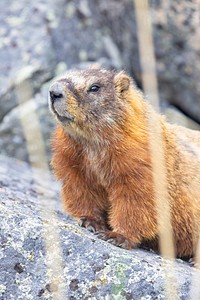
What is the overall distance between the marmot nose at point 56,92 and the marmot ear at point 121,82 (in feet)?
2.22

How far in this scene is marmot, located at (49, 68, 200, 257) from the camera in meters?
6.35

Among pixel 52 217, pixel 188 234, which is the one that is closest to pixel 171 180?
pixel 188 234

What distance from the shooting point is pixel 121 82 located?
6.88 metres

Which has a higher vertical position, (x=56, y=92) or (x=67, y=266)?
(x=56, y=92)

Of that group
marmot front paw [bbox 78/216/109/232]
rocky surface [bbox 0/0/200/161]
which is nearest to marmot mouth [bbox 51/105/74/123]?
marmot front paw [bbox 78/216/109/232]

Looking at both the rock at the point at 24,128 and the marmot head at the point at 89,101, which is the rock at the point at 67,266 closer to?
the marmot head at the point at 89,101

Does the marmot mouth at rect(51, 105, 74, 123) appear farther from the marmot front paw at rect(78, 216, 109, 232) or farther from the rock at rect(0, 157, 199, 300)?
the rock at rect(0, 157, 199, 300)

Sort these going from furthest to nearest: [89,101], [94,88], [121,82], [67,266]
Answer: [121,82] → [94,88] → [89,101] → [67,266]

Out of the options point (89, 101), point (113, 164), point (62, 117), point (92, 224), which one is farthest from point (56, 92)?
point (92, 224)

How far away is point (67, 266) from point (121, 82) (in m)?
2.13

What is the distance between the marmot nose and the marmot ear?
2.22ft

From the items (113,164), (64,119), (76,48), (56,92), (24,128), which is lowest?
(24,128)

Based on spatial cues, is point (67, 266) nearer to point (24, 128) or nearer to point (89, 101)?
point (89, 101)

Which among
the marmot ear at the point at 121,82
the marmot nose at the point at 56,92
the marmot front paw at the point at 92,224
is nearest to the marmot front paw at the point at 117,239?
the marmot front paw at the point at 92,224
